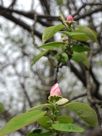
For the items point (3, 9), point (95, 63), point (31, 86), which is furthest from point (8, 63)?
point (3, 9)

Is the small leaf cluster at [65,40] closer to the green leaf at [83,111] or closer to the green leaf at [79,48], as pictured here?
the green leaf at [79,48]

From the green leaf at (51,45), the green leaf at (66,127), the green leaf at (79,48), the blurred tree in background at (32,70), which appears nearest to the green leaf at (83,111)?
the green leaf at (66,127)

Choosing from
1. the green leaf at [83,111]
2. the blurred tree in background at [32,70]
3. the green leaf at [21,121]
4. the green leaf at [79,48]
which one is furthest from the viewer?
the blurred tree in background at [32,70]

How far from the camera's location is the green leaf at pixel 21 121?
1099 millimetres

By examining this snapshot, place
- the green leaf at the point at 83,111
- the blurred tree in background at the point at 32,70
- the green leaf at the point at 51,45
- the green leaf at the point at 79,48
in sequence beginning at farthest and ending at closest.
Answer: the blurred tree in background at the point at 32,70 → the green leaf at the point at 79,48 → the green leaf at the point at 51,45 → the green leaf at the point at 83,111

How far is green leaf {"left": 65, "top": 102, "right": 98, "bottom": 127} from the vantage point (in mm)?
1222

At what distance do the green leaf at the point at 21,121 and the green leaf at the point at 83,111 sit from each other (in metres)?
0.12

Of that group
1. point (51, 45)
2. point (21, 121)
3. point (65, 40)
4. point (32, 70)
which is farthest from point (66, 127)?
point (32, 70)

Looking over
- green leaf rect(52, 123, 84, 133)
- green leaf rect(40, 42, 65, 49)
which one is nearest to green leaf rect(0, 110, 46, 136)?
green leaf rect(52, 123, 84, 133)

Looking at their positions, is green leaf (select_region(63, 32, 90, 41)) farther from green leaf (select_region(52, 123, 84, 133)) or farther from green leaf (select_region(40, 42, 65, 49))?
green leaf (select_region(52, 123, 84, 133))

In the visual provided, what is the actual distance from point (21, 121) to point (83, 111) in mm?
242

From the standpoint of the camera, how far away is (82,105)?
1.25 metres

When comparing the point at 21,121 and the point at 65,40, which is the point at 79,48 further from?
the point at 21,121

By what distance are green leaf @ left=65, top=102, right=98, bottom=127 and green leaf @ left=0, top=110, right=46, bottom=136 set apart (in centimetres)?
12
